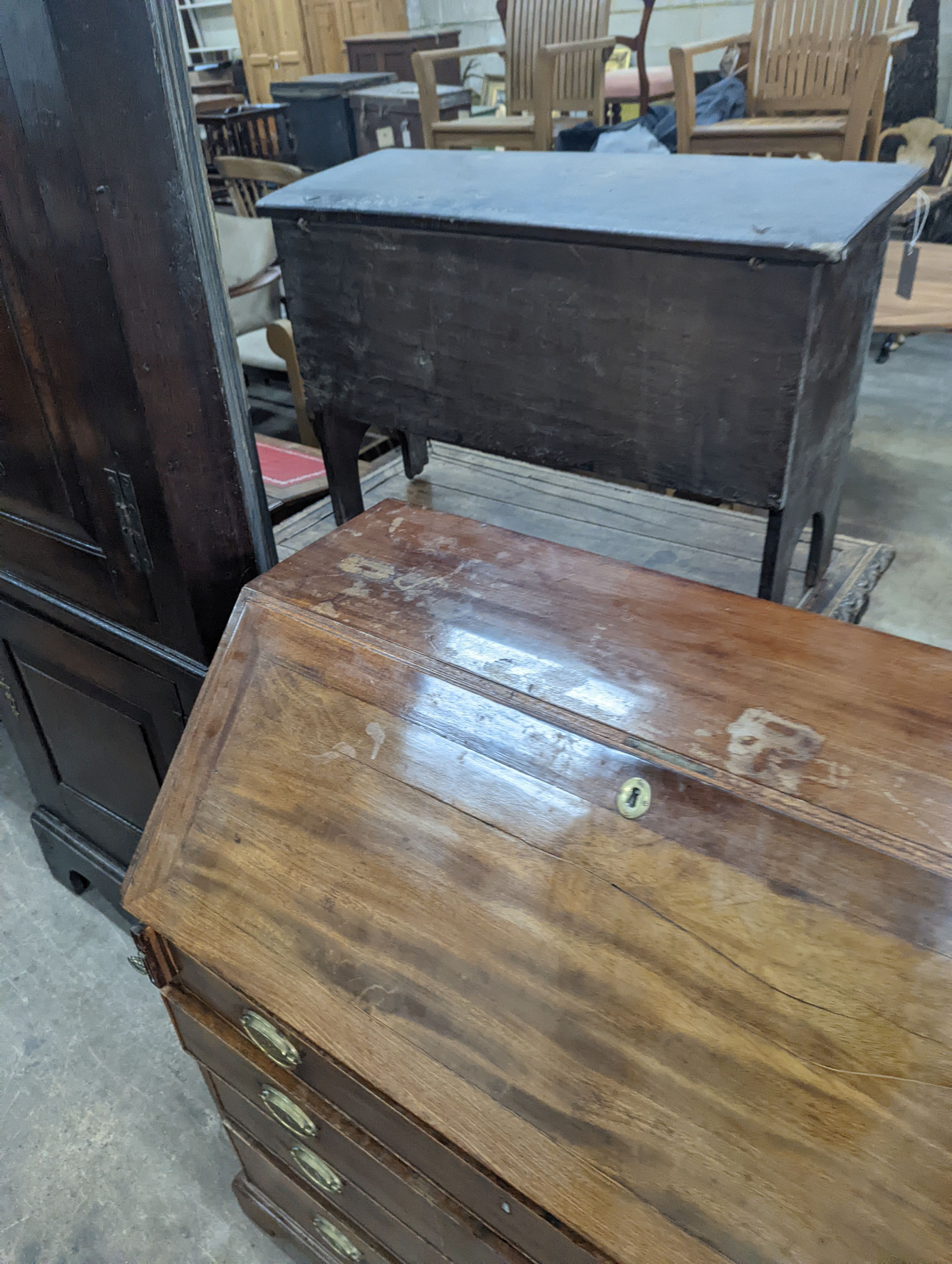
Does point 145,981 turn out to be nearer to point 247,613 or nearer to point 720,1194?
point 247,613

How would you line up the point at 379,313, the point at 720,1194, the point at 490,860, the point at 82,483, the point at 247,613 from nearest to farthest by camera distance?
1. the point at 720,1194
2. the point at 490,860
3. the point at 247,613
4. the point at 82,483
5. the point at 379,313

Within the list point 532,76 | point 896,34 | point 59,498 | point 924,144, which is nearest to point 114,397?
point 59,498

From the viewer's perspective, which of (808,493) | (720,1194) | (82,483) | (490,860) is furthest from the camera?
(808,493)

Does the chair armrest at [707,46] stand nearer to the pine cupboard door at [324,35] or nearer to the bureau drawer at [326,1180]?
the bureau drawer at [326,1180]

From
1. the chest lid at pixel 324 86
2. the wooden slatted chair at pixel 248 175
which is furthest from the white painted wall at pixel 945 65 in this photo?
the chest lid at pixel 324 86

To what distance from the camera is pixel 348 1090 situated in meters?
0.87

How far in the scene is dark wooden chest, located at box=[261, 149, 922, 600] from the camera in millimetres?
1326

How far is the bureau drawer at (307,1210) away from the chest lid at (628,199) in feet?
4.82

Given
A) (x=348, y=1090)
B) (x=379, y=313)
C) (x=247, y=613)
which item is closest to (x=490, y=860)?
(x=348, y=1090)

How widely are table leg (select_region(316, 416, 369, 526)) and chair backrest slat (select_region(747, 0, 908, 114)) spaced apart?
3.21 metres

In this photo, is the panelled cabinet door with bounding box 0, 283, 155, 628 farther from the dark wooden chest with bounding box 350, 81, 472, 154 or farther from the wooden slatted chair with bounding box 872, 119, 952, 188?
the dark wooden chest with bounding box 350, 81, 472, 154

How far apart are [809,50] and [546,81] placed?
1.29 meters

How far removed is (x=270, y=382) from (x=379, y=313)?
3189 mm

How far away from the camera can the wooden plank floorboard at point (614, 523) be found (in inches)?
70.6
